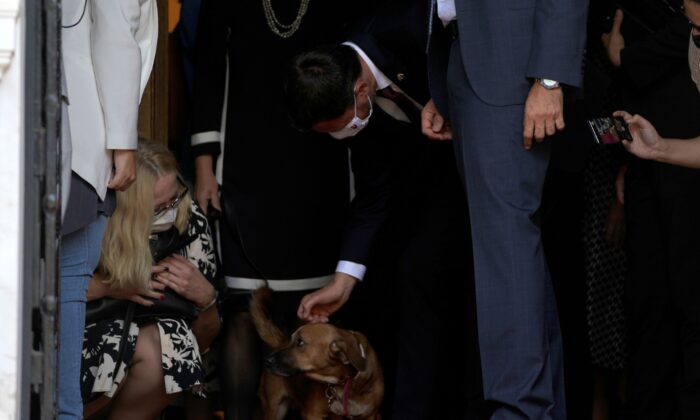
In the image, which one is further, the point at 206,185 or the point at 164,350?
the point at 206,185

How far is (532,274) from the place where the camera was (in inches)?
121

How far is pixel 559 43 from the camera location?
3.04 metres

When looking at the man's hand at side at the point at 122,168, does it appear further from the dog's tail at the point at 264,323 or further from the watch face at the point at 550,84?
the dog's tail at the point at 264,323

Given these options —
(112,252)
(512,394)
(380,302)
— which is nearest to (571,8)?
(512,394)

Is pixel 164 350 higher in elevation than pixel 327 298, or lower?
lower

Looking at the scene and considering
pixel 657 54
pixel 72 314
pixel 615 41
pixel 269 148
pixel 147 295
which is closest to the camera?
pixel 72 314

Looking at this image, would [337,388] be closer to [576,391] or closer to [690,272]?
[576,391]

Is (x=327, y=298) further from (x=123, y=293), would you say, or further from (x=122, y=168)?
(x=122, y=168)

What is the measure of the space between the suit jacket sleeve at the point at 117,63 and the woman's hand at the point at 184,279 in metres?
1.16

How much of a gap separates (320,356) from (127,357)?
2.18 feet

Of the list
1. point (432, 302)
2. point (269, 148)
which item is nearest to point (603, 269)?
point (432, 302)

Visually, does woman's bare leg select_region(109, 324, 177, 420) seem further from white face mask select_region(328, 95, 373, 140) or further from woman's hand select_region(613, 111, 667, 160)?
woman's hand select_region(613, 111, 667, 160)

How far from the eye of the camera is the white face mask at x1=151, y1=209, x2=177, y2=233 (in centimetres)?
398

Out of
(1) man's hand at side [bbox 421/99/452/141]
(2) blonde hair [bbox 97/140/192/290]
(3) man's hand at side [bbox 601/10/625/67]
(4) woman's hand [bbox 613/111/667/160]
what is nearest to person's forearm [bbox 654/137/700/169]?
(4) woman's hand [bbox 613/111/667/160]
